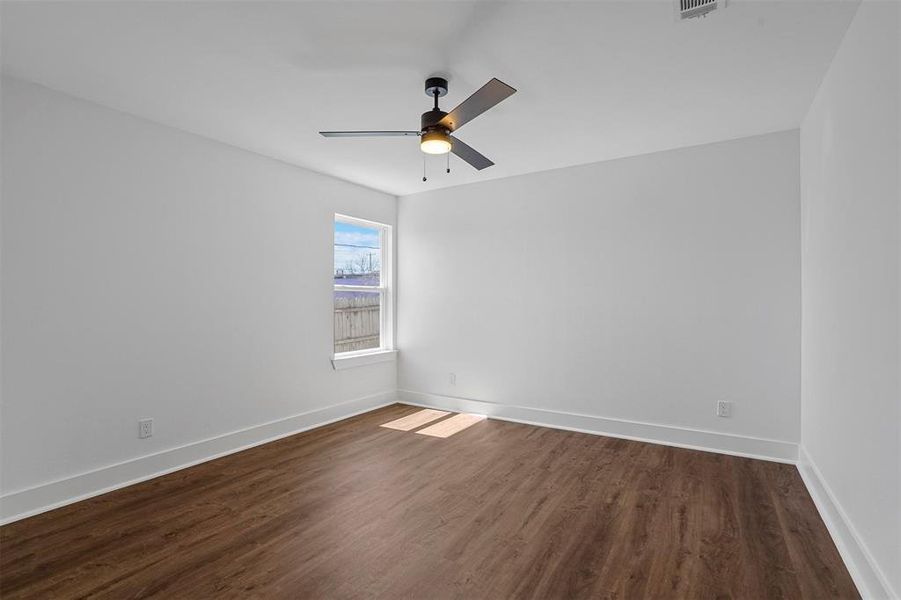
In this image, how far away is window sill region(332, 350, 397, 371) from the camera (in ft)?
15.2

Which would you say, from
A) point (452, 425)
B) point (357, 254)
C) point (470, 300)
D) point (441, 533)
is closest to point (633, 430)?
point (452, 425)

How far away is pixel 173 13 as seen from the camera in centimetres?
196

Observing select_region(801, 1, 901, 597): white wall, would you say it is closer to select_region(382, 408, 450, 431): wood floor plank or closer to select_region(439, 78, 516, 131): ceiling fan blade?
select_region(439, 78, 516, 131): ceiling fan blade

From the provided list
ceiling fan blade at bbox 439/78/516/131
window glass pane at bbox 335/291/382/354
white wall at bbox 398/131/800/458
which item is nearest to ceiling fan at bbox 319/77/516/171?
ceiling fan blade at bbox 439/78/516/131

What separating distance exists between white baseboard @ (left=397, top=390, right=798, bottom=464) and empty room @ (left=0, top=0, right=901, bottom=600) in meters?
0.02

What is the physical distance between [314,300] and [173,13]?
2760 millimetres

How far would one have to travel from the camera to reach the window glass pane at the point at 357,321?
4805 millimetres

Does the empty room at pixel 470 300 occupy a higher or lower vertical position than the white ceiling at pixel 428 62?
lower

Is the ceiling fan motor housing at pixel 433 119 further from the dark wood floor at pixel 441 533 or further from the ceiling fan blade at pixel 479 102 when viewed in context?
the dark wood floor at pixel 441 533

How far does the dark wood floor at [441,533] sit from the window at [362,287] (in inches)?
65.1

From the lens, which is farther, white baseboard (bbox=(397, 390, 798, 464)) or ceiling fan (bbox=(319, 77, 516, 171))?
white baseboard (bbox=(397, 390, 798, 464))

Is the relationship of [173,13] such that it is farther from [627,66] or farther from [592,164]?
[592,164]

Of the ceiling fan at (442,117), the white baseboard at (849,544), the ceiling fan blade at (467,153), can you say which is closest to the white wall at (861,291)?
the white baseboard at (849,544)

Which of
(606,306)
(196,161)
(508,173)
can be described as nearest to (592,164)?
(508,173)
